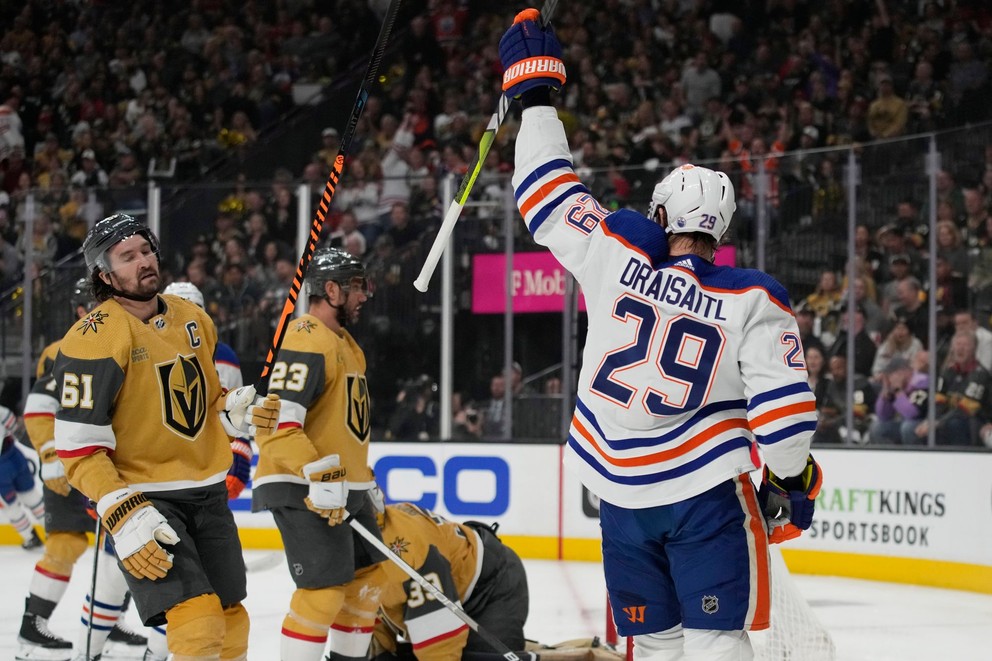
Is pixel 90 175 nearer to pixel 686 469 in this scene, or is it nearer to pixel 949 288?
pixel 949 288

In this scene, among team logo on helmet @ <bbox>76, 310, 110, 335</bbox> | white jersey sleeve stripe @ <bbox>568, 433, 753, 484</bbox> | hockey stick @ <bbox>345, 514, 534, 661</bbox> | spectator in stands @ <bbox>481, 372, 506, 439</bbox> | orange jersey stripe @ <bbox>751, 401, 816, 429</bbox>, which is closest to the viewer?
orange jersey stripe @ <bbox>751, 401, 816, 429</bbox>

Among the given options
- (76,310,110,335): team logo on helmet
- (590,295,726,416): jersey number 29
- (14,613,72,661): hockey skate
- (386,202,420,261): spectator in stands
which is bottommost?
(14,613,72,661): hockey skate

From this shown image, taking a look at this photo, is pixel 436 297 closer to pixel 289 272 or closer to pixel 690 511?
pixel 289 272

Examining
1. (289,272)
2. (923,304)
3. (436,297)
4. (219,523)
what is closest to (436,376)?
(436,297)

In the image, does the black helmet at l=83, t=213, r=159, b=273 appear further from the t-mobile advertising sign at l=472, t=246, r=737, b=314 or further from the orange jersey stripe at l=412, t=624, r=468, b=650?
the t-mobile advertising sign at l=472, t=246, r=737, b=314

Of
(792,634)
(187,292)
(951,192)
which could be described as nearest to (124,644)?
(187,292)

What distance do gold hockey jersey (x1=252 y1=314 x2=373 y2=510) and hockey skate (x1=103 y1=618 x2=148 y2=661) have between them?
1.34 metres

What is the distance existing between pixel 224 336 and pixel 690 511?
589 cm

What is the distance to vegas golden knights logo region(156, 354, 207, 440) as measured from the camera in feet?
9.98

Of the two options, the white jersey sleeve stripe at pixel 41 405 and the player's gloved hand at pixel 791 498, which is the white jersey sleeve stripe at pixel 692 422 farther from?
the white jersey sleeve stripe at pixel 41 405

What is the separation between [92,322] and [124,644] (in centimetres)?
239

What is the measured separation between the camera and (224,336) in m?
8.05

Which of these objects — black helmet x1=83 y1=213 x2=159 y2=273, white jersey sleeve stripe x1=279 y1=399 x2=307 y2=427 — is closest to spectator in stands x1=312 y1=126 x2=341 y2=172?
white jersey sleeve stripe x1=279 y1=399 x2=307 y2=427

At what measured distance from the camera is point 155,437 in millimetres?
3023
